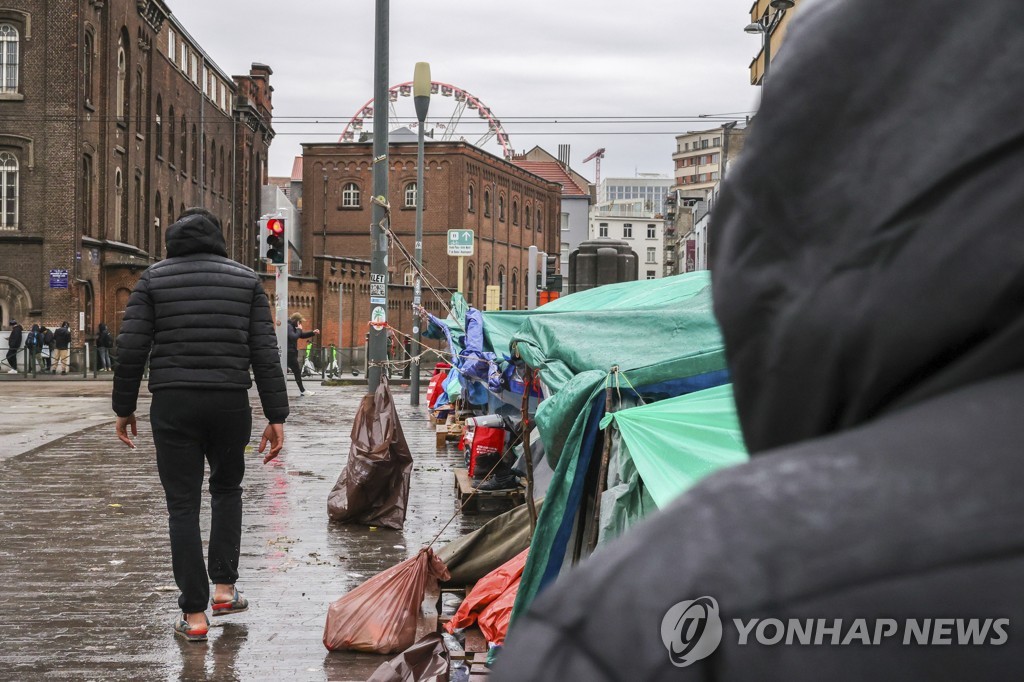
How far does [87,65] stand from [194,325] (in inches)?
1504

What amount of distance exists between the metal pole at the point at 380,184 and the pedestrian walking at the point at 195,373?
16.0 feet

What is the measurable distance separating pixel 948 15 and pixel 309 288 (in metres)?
49.1

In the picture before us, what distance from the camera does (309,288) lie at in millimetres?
49000

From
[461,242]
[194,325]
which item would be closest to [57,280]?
[461,242]

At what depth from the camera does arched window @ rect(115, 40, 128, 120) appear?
44344mm

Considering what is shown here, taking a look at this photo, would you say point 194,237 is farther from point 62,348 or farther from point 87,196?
point 87,196

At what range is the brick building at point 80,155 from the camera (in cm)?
3803

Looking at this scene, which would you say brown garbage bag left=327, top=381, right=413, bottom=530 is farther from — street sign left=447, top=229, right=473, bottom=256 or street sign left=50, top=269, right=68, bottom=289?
street sign left=50, top=269, right=68, bottom=289

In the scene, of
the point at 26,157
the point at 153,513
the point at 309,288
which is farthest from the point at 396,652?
the point at 309,288

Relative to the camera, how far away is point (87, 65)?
1582 inches

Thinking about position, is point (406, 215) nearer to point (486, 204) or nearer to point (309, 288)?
point (486, 204)

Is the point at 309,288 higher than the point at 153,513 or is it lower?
higher

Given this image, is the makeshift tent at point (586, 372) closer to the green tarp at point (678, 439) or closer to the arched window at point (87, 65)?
the green tarp at point (678, 439)

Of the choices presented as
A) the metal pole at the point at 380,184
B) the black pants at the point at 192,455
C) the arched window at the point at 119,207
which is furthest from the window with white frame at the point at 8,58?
the black pants at the point at 192,455
